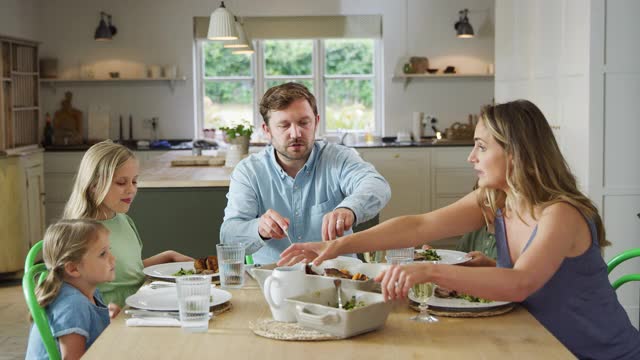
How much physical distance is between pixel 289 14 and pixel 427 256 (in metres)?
6.06

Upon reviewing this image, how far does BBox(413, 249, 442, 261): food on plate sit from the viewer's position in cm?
279

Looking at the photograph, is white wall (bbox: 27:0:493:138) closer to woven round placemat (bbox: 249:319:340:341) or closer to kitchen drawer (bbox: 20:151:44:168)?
kitchen drawer (bbox: 20:151:44:168)

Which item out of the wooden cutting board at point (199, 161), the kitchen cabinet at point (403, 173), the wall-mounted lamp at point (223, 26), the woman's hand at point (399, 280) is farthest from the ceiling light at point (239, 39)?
the woman's hand at point (399, 280)

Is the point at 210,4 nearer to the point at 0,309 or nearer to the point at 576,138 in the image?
the point at 0,309

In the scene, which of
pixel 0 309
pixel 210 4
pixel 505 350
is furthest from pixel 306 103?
pixel 210 4

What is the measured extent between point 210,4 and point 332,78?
138 cm

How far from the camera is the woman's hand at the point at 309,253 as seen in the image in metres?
2.34

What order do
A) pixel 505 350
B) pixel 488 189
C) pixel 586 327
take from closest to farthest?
pixel 505 350, pixel 586 327, pixel 488 189

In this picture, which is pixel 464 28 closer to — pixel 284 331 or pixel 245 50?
pixel 245 50

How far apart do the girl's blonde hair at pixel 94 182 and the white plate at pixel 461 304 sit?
1.16 metres

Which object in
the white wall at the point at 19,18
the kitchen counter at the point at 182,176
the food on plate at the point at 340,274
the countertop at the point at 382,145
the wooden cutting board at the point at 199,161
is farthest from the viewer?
the countertop at the point at 382,145

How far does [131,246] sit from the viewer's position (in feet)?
9.41

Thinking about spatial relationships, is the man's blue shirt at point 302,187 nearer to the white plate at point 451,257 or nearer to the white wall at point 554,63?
the white plate at point 451,257

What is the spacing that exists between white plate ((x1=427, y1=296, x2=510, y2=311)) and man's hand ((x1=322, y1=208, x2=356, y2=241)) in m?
0.47
